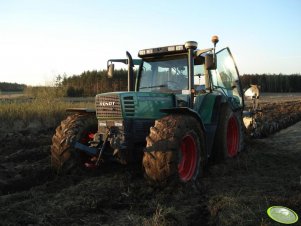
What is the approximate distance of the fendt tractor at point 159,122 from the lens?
16.9 ft

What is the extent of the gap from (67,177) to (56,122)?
30.4ft

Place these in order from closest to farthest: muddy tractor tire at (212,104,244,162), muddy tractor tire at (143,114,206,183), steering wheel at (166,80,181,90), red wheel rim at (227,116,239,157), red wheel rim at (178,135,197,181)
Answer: muddy tractor tire at (143,114,206,183) < red wheel rim at (178,135,197,181) < steering wheel at (166,80,181,90) < muddy tractor tire at (212,104,244,162) < red wheel rim at (227,116,239,157)

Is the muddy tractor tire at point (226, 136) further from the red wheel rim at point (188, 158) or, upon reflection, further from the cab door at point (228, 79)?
the red wheel rim at point (188, 158)

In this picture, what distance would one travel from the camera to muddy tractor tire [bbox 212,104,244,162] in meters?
6.90

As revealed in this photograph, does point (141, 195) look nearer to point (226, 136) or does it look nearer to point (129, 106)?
point (129, 106)

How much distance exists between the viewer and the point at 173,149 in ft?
16.4

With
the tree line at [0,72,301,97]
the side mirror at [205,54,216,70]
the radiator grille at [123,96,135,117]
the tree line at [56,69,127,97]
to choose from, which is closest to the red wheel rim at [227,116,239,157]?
the side mirror at [205,54,216,70]

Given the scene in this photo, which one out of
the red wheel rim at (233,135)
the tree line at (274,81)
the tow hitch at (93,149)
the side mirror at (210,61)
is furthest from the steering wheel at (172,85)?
the tree line at (274,81)

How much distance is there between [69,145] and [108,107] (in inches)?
34.7

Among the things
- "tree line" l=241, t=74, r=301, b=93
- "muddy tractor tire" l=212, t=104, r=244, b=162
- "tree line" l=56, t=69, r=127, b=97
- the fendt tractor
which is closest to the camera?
the fendt tractor

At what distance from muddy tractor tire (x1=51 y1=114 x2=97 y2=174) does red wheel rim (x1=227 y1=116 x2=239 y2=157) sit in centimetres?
308

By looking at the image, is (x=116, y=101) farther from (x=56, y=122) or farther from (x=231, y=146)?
(x=56, y=122)

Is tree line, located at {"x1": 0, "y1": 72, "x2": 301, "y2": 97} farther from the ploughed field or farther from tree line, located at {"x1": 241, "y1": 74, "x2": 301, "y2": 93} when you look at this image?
the ploughed field

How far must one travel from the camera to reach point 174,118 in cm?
537
